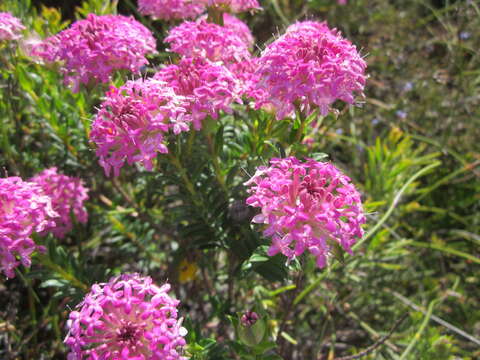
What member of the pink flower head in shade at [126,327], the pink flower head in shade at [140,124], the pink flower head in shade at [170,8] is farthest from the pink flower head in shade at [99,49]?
the pink flower head in shade at [126,327]

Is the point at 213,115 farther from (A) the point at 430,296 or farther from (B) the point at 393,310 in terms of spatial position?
(A) the point at 430,296

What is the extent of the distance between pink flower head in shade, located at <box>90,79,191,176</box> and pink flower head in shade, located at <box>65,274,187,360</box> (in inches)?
17.6

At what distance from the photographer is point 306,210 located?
4.58 ft

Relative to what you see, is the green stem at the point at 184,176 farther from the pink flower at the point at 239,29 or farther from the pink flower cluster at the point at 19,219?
the pink flower at the point at 239,29

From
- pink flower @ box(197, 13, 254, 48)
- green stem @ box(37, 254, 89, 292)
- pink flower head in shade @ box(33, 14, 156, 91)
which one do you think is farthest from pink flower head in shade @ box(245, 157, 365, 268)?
pink flower @ box(197, 13, 254, 48)

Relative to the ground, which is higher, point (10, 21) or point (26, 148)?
point (10, 21)

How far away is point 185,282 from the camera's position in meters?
2.79

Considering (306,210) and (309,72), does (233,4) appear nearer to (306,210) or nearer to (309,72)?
(309,72)

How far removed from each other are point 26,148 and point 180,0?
4.25ft

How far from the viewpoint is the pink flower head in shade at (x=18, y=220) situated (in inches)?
59.8

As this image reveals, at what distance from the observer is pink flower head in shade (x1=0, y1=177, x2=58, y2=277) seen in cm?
152

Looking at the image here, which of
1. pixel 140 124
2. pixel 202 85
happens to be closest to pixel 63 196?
pixel 140 124

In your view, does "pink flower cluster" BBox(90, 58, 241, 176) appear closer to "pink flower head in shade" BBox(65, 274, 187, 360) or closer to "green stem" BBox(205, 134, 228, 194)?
"green stem" BBox(205, 134, 228, 194)

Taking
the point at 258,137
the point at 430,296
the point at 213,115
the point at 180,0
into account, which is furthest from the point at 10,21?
the point at 430,296
